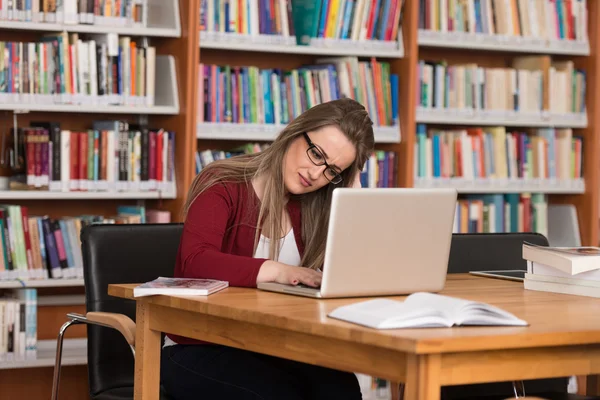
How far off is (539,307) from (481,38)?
2662 millimetres

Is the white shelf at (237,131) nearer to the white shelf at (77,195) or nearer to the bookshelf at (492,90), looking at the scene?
the bookshelf at (492,90)

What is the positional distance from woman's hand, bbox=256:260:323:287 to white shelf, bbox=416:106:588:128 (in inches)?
90.4

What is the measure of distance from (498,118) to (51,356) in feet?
7.32

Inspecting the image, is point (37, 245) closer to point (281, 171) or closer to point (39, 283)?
point (39, 283)

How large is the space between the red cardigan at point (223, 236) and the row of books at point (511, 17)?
6.90 ft

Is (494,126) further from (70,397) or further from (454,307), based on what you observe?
(454,307)

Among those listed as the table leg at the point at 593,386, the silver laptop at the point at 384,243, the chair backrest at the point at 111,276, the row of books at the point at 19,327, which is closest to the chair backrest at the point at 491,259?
the table leg at the point at 593,386

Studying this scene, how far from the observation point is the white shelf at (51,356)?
11.8ft

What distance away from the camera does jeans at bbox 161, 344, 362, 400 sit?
2021 mm

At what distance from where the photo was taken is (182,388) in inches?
83.0

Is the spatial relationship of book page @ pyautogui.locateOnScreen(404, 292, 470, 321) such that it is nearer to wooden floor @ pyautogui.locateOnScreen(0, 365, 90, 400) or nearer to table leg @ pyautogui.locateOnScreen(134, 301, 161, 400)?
table leg @ pyautogui.locateOnScreen(134, 301, 161, 400)

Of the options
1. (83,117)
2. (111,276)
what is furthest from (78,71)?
(111,276)

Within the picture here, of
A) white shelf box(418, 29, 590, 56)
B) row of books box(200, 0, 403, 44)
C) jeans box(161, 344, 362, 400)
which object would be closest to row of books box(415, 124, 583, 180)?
white shelf box(418, 29, 590, 56)

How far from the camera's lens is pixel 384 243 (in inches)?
74.7
